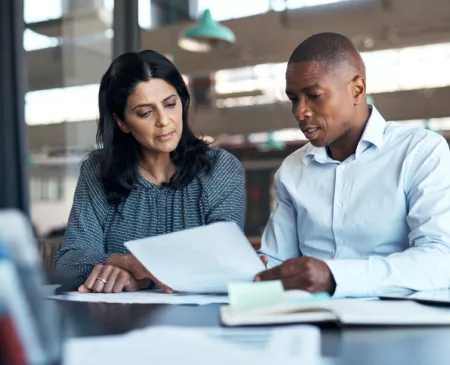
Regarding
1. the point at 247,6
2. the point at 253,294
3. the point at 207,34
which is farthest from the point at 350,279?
the point at 247,6

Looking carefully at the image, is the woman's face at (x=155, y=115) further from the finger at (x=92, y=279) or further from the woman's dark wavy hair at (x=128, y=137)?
the finger at (x=92, y=279)

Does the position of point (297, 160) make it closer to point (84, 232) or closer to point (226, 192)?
point (226, 192)

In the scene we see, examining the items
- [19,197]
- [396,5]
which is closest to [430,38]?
[396,5]

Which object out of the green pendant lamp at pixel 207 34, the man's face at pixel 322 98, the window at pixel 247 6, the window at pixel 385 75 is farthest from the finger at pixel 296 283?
the window at pixel 385 75

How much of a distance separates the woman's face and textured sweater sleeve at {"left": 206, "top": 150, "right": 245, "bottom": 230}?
0.15m

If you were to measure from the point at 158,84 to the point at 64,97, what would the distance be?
10.5ft

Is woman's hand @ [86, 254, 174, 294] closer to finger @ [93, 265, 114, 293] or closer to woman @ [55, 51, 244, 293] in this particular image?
finger @ [93, 265, 114, 293]

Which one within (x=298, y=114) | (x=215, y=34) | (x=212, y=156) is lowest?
(x=212, y=156)

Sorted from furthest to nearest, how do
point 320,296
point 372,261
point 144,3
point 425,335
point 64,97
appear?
point 64,97, point 144,3, point 372,261, point 320,296, point 425,335

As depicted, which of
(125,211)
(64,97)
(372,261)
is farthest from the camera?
(64,97)

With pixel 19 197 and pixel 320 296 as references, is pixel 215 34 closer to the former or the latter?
pixel 19 197

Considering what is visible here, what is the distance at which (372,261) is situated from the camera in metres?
1.08

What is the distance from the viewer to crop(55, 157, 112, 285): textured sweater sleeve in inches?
54.3

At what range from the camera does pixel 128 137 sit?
1832 mm
